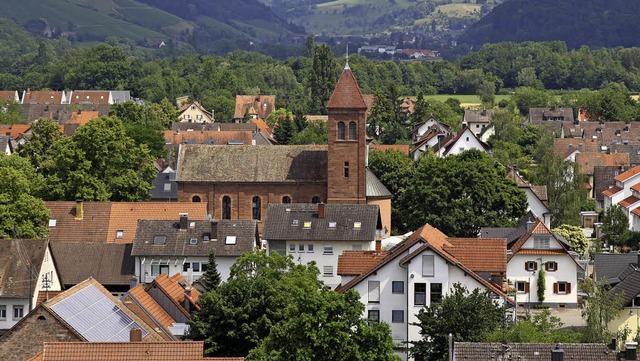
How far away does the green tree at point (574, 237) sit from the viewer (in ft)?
279

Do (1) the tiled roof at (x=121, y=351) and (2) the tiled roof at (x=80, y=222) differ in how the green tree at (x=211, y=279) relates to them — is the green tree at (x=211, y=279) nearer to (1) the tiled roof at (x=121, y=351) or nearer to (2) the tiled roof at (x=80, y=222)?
(1) the tiled roof at (x=121, y=351)

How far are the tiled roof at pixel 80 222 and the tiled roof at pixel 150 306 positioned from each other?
2083 cm

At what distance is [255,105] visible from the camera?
18025 centimetres

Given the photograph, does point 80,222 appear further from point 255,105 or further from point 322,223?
point 255,105

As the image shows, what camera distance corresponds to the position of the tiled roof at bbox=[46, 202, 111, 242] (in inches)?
3132

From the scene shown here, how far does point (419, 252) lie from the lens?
201 feet

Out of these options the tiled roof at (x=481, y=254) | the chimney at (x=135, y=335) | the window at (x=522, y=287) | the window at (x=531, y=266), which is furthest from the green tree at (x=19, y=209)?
the chimney at (x=135, y=335)

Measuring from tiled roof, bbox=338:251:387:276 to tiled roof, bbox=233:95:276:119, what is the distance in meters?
111

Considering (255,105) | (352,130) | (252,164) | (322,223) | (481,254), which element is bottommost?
(481,254)

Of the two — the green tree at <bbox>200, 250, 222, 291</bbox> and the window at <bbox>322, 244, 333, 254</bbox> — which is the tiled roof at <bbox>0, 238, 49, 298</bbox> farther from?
the window at <bbox>322, 244, 333, 254</bbox>

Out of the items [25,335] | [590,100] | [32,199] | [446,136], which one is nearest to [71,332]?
[25,335]

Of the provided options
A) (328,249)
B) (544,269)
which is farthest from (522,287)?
(328,249)

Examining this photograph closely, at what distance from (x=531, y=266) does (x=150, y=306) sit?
20.3 meters

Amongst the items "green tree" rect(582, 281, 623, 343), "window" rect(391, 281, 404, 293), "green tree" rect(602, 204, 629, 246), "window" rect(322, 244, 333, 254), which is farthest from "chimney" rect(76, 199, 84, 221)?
"green tree" rect(602, 204, 629, 246)
